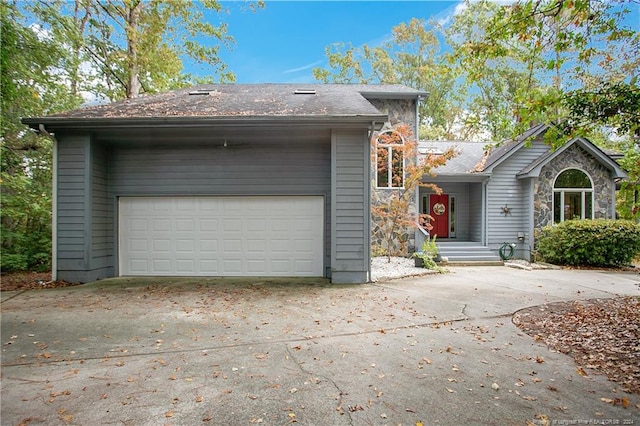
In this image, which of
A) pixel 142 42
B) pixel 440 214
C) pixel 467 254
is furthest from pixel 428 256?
pixel 142 42

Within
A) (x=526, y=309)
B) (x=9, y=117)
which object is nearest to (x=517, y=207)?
(x=526, y=309)

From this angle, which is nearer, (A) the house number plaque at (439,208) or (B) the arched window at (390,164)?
(B) the arched window at (390,164)

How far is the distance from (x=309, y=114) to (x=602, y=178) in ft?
36.8

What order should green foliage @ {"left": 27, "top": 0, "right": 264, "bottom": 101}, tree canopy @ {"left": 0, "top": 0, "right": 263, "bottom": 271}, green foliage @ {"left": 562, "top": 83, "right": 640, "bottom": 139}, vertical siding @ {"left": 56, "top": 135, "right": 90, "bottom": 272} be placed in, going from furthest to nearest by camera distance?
green foliage @ {"left": 27, "top": 0, "right": 264, "bottom": 101}, tree canopy @ {"left": 0, "top": 0, "right": 263, "bottom": 271}, vertical siding @ {"left": 56, "top": 135, "right": 90, "bottom": 272}, green foliage @ {"left": 562, "top": 83, "right": 640, "bottom": 139}

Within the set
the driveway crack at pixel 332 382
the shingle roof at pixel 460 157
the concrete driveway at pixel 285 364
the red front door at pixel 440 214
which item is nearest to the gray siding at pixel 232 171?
the concrete driveway at pixel 285 364

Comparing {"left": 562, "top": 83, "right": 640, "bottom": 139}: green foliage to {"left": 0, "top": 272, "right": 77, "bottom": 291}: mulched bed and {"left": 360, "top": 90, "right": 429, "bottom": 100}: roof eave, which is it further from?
{"left": 0, "top": 272, "right": 77, "bottom": 291}: mulched bed

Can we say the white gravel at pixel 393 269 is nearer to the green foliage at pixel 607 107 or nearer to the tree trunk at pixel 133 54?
the green foliage at pixel 607 107

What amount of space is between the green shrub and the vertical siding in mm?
13279

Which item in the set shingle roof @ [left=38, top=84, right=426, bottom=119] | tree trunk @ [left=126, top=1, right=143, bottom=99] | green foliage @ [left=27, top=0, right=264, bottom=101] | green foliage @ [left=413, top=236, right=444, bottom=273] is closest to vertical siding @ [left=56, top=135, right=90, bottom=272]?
shingle roof @ [left=38, top=84, right=426, bottom=119]

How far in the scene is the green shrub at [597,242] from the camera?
994cm

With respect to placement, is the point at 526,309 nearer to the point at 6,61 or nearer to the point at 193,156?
the point at 193,156

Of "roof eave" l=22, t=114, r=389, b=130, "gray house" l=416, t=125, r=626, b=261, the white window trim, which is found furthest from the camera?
the white window trim

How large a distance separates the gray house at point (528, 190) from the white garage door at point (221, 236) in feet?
15.2

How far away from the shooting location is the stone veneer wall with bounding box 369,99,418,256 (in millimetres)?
11172
